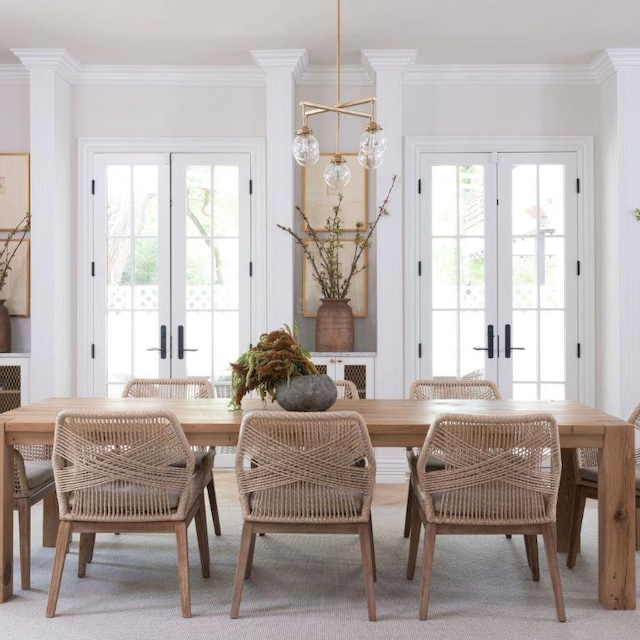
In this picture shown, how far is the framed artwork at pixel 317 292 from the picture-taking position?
17.4 ft

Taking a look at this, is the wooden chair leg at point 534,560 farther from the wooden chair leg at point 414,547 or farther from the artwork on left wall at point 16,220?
the artwork on left wall at point 16,220

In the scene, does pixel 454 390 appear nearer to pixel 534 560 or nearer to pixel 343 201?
pixel 534 560

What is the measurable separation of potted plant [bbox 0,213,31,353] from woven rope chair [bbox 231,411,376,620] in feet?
10.0

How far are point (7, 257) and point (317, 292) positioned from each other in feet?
7.23

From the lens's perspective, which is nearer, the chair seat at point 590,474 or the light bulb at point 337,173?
the chair seat at point 590,474

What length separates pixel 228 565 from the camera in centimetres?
335

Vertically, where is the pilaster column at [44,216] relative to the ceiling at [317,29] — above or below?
below

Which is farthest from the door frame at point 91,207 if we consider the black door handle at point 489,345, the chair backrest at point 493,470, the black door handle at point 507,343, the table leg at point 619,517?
the table leg at point 619,517

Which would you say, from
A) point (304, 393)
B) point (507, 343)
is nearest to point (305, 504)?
point (304, 393)

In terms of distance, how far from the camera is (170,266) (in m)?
5.33

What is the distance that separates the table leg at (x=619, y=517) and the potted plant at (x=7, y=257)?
3970mm

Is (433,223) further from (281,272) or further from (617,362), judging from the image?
(617,362)

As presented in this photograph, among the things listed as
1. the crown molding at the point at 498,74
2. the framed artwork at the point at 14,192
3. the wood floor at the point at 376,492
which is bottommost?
the wood floor at the point at 376,492

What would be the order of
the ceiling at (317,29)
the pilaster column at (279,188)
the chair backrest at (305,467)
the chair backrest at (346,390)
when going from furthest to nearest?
the pilaster column at (279,188)
the ceiling at (317,29)
the chair backrest at (346,390)
the chair backrest at (305,467)
